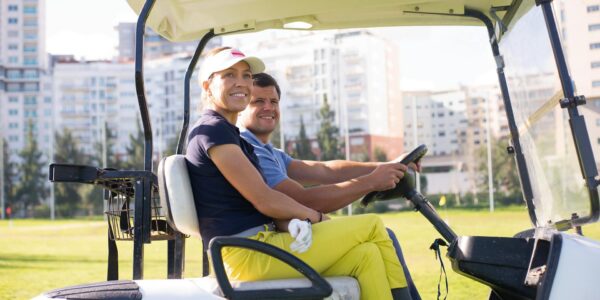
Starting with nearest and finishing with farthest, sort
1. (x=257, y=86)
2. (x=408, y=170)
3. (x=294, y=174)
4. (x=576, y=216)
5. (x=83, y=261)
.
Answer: (x=576, y=216)
(x=408, y=170)
(x=257, y=86)
(x=294, y=174)
(x=83, y=261)

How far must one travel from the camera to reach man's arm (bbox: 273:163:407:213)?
2.61 meters

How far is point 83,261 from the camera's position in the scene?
14.3 m

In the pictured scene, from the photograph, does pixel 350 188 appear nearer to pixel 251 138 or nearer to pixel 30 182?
pixel 251 138

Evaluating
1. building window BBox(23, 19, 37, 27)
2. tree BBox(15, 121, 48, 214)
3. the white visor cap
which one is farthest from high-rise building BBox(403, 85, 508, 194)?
the white visor cap

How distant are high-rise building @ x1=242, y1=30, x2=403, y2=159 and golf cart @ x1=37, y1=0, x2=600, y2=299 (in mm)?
53182

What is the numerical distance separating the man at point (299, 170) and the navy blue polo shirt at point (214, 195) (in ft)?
1.09

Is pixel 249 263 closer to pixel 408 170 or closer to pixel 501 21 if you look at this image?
pixel 408 170

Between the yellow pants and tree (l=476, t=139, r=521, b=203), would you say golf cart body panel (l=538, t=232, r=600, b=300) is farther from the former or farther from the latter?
tree (l=476, t=139, r=521, b=203)

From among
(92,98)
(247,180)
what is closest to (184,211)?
(247,180)

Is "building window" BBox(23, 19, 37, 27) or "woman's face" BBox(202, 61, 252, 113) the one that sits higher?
"building window" BBox(23, 19, 37, 27)

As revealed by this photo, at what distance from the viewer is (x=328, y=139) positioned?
43219 mm

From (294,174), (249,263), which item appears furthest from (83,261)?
(249,263)

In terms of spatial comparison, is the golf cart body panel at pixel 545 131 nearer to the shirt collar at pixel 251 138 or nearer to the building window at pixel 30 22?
the shirt collar at pixel 251 138

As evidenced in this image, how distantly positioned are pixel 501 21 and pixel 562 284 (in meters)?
1.29
